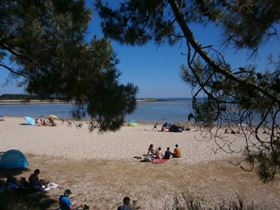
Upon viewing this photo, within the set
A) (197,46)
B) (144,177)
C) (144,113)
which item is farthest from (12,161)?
(144,113)

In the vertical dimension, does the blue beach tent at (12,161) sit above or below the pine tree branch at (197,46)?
below

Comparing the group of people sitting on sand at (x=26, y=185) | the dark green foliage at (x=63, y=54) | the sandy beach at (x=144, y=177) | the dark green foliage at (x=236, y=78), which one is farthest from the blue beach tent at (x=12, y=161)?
the dark green foliage at (x=236, y=78)

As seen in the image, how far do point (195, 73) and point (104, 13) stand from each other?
1248mm

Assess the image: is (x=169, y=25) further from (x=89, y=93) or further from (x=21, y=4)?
(x=21, y=4)

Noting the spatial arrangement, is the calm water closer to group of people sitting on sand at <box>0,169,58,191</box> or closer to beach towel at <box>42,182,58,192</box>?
beach towel at <box>42,182,58,192</box>

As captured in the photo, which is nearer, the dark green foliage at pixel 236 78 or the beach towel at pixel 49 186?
the dark green foliage at pixel 236 78

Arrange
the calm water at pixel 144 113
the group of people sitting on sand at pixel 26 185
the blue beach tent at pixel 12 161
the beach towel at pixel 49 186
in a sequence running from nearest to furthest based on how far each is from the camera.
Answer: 1. the group of people sitting on sand at pixel 26 185
2. the beach towel at pixel 49 186
3. the blue beach tent at pixel 12 161
4. the calm water at pixel 144 113

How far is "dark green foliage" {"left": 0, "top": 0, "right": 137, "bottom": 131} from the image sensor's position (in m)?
4.21

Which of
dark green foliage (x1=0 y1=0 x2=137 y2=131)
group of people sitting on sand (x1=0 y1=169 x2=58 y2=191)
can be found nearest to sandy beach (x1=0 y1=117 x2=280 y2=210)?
group of people sitting on sand (x1=0 y1=169 x2=58 y2=191)

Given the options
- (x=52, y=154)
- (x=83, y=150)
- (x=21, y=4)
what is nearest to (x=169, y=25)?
(x=21, y=4)

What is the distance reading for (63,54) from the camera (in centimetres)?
419

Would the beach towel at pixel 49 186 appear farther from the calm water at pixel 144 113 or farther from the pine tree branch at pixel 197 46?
the calm water at pixel 144 113

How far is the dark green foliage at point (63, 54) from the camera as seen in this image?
166 inches

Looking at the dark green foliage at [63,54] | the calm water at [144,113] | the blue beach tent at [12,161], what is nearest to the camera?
the dark green foliage at [63,54]
